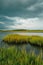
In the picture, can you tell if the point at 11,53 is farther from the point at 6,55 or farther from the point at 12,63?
the point at 12,63

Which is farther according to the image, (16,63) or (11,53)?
(11,53)

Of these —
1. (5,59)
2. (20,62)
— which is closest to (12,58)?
(5,59)

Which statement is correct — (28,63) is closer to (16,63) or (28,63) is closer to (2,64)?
(16,63)

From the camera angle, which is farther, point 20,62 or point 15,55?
point 15,55

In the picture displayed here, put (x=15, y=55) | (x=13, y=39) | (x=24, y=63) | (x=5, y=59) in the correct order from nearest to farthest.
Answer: (x=24, y=63), (x=5, y=59), (x=15, y=55), (x=13, y=39)

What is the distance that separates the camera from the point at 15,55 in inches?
372

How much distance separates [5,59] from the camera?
8695 millimetres

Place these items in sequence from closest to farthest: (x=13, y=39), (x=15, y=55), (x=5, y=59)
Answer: (x=5, y=59)
(x=15, y=55)
(x=13, y=39)

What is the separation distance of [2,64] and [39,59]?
2.01 m

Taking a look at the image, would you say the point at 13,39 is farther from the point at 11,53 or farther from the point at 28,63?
the point at 28,63

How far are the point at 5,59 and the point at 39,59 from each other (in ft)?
6.34

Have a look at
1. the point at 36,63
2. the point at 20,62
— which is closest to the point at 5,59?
the point at 20,62

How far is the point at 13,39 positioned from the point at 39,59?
1773 centimetres

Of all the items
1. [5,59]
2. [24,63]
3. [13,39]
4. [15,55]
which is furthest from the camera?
[13,39]
